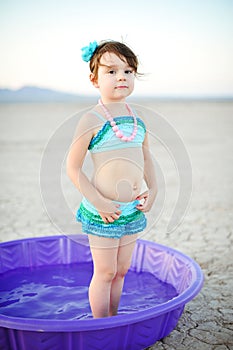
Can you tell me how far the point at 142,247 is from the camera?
2.70 m

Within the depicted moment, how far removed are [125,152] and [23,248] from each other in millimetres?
1206

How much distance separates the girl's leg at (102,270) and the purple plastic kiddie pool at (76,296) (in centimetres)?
17

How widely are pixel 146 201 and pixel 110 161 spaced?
0.24m

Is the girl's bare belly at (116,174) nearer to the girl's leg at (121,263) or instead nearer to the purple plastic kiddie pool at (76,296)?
the girl's leg at (121,263)

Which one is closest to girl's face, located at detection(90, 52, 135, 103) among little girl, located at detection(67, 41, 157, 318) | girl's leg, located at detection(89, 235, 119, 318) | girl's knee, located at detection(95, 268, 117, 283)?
little girl, located at detection(67, 41, 157, 318)

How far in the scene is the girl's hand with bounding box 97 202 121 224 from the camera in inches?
68.5

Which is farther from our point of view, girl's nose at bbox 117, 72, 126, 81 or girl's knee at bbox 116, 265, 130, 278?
girl's knee at bbox 116, 265, 130, 278

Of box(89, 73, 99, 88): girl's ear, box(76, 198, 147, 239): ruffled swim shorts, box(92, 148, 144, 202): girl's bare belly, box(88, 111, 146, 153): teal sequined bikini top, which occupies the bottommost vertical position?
box(76, 198, 147, 239): ruffled swim shorts

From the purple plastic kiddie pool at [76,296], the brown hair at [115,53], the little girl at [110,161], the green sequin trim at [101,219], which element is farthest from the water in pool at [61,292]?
the brown hair at [115,53]

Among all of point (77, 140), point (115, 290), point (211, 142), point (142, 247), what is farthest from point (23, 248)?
point (211, 142)

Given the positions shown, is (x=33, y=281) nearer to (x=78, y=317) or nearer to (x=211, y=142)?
(x=78, y=317)

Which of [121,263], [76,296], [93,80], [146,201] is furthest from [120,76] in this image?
[76,296]

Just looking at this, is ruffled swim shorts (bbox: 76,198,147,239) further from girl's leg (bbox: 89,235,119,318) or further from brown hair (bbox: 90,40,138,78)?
brown hair (bbox: 90,40,138,78)

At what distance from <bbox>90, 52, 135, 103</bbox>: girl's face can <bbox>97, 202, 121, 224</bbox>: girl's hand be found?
436 millimetres
